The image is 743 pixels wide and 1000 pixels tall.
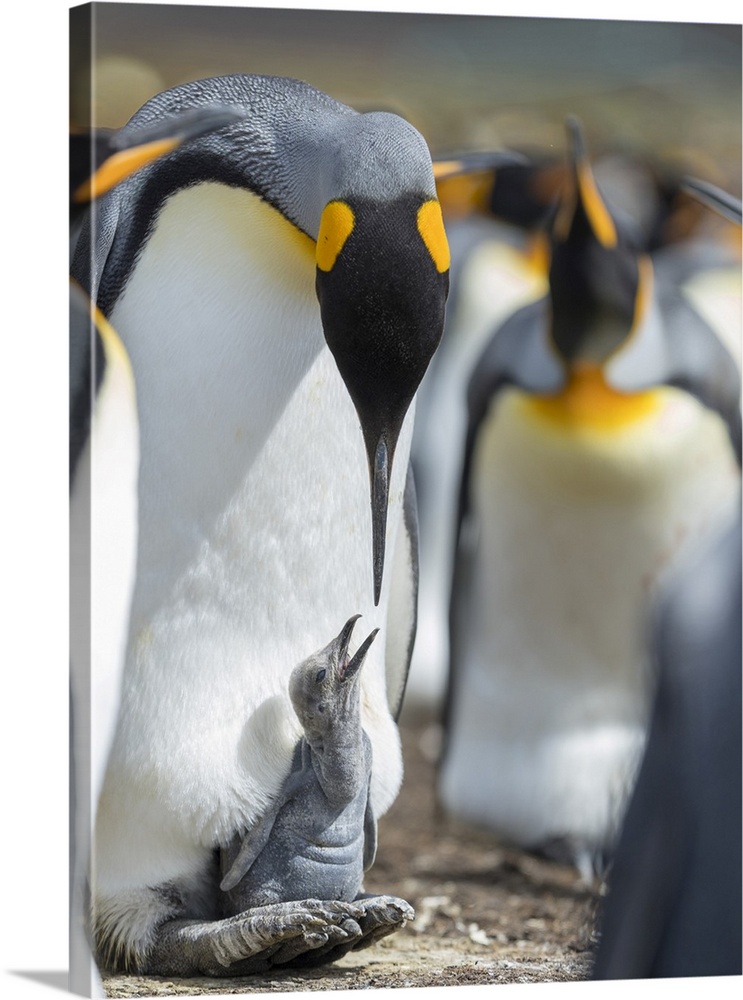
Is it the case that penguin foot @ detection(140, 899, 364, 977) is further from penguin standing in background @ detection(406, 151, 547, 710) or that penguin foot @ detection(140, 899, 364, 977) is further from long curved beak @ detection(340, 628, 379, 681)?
penguin standing in background @ detection(406, 151, 547, 710)

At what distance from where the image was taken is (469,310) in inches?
143

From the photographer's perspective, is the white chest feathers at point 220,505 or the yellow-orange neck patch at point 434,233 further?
the white chest feathers at point 220,505

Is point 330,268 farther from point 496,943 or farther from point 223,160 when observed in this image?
point 496,943

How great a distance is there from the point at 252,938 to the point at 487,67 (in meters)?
1.28

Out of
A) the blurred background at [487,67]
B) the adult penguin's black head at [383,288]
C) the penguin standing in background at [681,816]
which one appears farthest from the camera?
the blurred background at [487,67]

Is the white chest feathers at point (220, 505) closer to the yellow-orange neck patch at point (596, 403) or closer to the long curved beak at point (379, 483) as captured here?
the long curved beak at point (379, 483)

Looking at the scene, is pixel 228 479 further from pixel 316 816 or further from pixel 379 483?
pixel 316 816

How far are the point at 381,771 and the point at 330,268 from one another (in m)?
0.71

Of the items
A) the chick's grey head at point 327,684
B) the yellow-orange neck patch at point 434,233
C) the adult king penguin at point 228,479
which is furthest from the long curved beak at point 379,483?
the yellow-orange neck patch at point 434,233

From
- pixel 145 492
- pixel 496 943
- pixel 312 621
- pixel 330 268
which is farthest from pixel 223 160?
pixel 496 943

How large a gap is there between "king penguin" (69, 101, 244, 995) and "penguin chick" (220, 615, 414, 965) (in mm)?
215

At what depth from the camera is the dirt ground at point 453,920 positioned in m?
2.38

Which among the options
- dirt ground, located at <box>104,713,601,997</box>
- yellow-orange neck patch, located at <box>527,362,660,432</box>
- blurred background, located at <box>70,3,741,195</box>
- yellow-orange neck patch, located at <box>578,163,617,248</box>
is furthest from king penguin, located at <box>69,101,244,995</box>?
yellow-orange neck patch, located at <box>527,362,660,432</box>

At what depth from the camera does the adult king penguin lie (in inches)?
88.7
